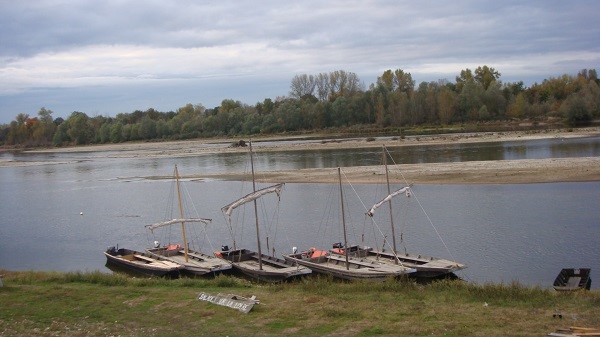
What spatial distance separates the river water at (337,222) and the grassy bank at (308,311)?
6.22m

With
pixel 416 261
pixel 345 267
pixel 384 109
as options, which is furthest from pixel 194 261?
pixel 384 109

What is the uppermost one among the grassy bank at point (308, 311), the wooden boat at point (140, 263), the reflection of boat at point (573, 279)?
the grassy bank at point (308, 311)

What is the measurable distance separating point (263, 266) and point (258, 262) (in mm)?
961

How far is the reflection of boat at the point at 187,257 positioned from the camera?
1103 inches

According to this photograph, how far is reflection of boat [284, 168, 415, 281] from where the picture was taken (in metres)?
24.6

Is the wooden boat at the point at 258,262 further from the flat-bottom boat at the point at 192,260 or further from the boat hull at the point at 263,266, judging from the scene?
the flat-bottom boat at the point at 192,260

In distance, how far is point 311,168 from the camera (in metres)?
70.8

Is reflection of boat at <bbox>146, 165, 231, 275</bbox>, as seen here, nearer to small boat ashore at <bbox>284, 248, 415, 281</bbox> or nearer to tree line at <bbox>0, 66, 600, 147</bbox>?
small boat ashore at <bbox>284, 248, 415, 281</bbox>

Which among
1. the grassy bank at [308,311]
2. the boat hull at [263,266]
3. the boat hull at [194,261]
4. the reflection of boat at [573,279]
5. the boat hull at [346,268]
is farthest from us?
the boat hull at [194,261]

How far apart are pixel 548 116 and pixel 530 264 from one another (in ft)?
384

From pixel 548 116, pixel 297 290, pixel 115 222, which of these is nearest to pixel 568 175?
pixel 115 222

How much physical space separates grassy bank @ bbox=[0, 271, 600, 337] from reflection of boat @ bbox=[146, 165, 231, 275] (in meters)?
6.41

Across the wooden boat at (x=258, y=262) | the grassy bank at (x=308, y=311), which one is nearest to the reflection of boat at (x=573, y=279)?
the grassy bank at (x=308, y=311)

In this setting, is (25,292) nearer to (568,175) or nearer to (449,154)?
(568,175)
